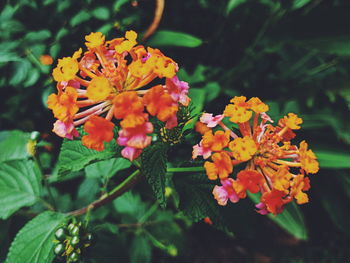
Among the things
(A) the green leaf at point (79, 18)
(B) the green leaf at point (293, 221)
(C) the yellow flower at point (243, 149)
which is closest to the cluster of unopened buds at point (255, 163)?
(C) the yellow flower at point (243, 149)

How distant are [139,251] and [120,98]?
785mm

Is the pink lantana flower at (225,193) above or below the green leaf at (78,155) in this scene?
below

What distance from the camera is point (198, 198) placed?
0.69m

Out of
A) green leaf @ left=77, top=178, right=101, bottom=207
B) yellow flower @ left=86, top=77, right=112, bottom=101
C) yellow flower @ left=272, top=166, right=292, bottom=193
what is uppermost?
yellow flower @ left=86, top=77, right=112, bottom=101

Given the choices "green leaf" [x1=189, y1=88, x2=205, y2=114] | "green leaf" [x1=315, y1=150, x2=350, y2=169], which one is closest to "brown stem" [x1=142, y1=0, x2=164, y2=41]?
"green leaf" [x1=189, y1=88, x2=205, y2=114]

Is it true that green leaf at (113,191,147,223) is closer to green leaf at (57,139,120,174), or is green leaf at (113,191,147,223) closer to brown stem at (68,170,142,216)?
brown stem at (68,170,142,216)

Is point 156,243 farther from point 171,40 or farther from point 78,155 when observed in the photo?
point 171,40

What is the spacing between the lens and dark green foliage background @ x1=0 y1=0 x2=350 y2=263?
110 cm

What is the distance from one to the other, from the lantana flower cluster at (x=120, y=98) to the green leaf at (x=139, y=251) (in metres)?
0.66

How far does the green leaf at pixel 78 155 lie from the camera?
655mm

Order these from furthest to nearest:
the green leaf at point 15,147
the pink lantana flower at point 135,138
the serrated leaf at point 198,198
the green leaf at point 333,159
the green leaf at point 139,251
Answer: the green leaf at point 333,159 → the green leaf at point 139,251 → the green leaf at point 15,147 → the serrated leaf at point 198,198 → the pink lantana flower at point 135,138

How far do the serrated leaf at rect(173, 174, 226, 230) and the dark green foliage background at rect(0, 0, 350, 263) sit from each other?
1.06 feet

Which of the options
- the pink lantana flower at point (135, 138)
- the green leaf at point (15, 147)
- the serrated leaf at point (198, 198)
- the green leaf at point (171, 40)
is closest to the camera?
the pink lantana flower at point (135, 138)

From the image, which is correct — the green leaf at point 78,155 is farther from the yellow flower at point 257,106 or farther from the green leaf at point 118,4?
the green leaf at point 118,4
